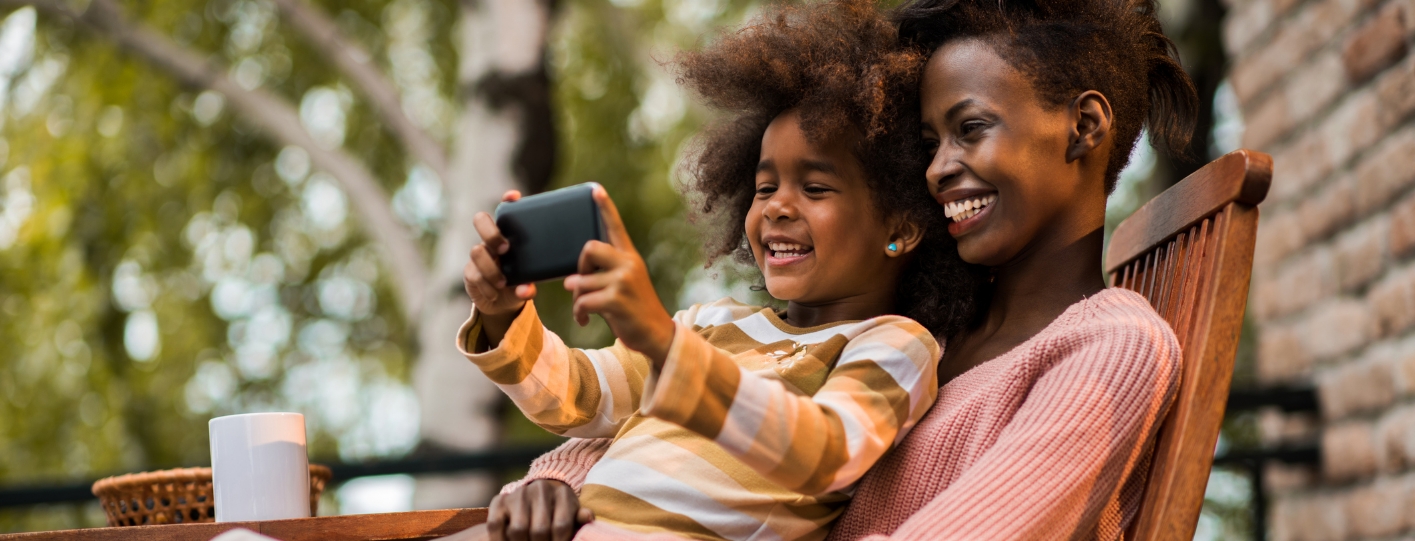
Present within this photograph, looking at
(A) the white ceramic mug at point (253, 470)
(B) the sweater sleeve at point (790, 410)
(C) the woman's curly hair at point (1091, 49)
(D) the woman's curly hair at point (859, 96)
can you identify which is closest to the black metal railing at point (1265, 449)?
(C) the woman's curly hair at point (1091, 49)

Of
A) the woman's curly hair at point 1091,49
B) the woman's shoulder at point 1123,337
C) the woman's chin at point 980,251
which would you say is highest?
the woman's curly hair at point 1091,49

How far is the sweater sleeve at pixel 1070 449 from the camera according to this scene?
133cm

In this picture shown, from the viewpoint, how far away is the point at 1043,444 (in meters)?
1.37

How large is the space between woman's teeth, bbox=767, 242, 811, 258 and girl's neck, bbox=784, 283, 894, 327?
0.09 meters

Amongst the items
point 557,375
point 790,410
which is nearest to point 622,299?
point 790,410

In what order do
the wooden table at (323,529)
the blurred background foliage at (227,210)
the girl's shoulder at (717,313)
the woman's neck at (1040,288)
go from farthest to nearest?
the blurred background foliage at (227,210) → the girl's shoulder at (717,313) → the woman's neck at (1040,288) → the wooden table at (323,529)

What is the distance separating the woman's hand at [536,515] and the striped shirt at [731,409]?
38 millimetres

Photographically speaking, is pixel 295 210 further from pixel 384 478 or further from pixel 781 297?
pixel 781 297

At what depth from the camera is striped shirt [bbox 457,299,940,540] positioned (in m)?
1.32

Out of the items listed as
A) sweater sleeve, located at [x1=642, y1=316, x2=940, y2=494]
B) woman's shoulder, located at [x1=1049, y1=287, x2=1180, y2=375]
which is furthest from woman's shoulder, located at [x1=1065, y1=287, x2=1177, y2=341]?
sweater sleeve, located at [x1=642, y1=316, x2=940, y2=494]

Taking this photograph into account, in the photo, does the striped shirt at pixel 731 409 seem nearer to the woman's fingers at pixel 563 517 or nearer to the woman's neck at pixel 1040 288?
the woman's fingers at pixel 563 517

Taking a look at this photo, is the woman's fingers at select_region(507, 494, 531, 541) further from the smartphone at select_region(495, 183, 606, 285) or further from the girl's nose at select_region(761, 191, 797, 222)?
the girl's nose at select_region(761, 191, 797, 222)

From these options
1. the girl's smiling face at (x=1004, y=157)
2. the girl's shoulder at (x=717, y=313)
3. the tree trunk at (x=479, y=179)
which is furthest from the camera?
the tree trunk at (x=479, y=179)

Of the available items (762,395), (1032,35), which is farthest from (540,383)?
(1032,35)
